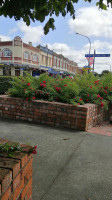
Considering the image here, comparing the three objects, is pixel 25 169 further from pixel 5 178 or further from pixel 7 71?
pixel 7 71

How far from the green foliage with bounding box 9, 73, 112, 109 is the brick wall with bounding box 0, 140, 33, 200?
2.65m

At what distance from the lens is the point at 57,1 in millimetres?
2139

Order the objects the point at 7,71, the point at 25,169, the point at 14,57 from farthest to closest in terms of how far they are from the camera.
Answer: the point at 7,71, the point at 14,57, the point at 25,169

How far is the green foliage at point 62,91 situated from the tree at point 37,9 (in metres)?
2.13

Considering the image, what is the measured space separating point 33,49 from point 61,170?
40.8 metres

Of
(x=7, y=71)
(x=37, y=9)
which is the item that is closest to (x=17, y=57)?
(x=7, y=71)

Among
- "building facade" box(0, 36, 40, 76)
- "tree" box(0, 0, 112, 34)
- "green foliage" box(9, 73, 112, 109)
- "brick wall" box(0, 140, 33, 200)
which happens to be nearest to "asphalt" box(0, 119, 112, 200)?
"brick wall" box(0, 140, 33, 200)

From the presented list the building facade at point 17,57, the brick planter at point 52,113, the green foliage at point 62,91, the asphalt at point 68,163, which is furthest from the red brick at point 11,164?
the building facade at point 17,57

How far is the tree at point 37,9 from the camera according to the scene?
193cm

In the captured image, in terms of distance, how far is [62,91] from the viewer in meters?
4.29

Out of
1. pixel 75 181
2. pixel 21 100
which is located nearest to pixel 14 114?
pixel 21 100

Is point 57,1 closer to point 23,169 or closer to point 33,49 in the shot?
point 23,169

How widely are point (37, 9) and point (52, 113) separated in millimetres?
2482

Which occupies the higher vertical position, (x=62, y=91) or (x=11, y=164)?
(x=62, y=91)
